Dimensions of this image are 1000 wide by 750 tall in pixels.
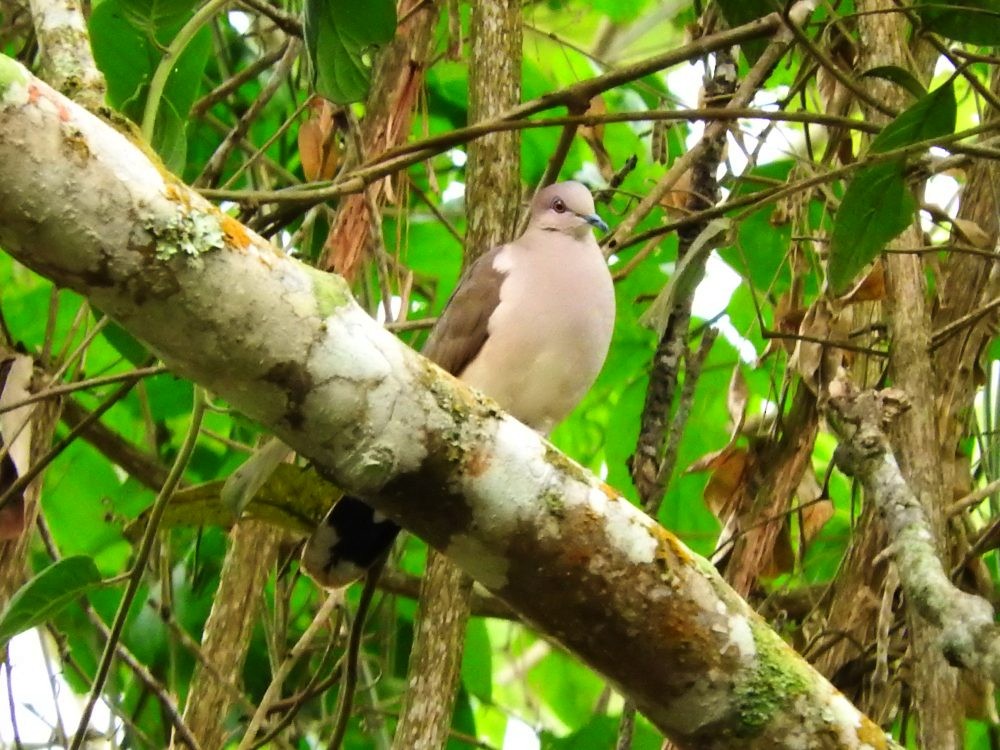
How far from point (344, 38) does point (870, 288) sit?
0.94 m

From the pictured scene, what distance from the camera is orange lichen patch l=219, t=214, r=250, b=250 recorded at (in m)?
1.18

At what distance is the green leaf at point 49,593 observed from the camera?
177 centimetres

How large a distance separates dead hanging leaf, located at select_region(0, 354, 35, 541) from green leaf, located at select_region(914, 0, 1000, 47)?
1.36 meters

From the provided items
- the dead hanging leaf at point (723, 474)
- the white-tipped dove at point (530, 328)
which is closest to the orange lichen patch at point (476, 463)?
the white-tipped dove at point (530, 328)

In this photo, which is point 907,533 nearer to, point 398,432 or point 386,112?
point 398,432

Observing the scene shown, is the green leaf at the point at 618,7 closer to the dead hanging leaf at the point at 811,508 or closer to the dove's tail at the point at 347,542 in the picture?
the dead hanging leaf at the point at 811,508

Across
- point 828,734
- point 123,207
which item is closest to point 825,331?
point 828,734

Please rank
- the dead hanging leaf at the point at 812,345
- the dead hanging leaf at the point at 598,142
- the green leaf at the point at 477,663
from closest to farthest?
the dead hanging leaf at the point at 812,345 < the dead hanging leaf at the point at 598,142 < the green leaf at the point at 477,663

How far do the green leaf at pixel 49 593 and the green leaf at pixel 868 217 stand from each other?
1.11m

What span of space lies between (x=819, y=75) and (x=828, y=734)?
148 cm

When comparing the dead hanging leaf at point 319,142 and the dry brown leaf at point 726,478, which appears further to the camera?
the dead hanging leaf at point 319,142

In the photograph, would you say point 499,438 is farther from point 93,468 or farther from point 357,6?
point 93,468

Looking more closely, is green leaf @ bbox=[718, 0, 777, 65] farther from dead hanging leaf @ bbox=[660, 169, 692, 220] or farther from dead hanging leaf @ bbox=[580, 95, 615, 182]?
dead hanging leaf @ bbox=[580, 95, 615, 182]

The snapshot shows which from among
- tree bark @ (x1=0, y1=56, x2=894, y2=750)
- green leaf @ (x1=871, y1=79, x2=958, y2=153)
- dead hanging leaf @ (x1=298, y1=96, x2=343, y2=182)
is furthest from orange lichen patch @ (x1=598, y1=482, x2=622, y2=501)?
dead hanging leaf @ (x1=298, y1=96, x2=343, y2=182)
